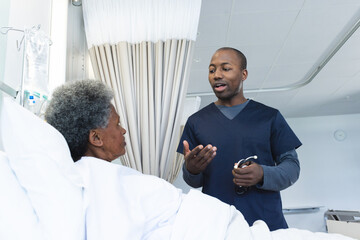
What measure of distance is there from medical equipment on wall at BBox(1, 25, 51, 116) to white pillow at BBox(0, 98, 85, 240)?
0.59 metres

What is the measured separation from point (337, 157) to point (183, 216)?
718 centimetres

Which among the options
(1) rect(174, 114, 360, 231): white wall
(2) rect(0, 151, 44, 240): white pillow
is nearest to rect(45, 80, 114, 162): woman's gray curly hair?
(2) rect(0, 151, 44, 240): white pillow

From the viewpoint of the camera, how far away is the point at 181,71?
2230 millimetres

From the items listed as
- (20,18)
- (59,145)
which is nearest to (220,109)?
(59,145)

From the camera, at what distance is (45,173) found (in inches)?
38.0

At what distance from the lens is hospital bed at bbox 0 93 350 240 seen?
0.92 meters

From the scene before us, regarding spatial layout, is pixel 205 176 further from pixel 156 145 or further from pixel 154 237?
pixel 154 237

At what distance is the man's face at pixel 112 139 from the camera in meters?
1.34

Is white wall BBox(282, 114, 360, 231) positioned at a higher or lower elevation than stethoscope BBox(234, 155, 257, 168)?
lower

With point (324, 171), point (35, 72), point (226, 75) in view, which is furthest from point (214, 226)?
point (324, 171)

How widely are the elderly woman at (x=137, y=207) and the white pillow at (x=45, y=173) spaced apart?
0.05 m

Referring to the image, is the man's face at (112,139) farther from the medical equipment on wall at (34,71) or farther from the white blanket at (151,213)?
the medical equipment on wall at (34,71)

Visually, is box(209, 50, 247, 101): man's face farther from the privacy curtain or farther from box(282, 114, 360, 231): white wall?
box(282, 114, 360, 231): white wall

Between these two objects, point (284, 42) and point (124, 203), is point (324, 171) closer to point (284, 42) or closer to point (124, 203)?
point (284, 42)
